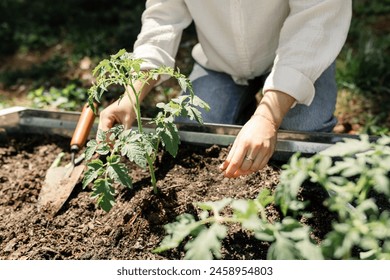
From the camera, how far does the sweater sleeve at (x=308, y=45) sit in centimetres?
166

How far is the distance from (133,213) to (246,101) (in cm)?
89

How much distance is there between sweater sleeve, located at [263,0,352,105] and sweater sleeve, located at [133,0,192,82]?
474 mm

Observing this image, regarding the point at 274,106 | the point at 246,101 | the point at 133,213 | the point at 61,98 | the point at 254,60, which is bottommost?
the point at 61,98

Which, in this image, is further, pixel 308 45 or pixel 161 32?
pixel 161 32

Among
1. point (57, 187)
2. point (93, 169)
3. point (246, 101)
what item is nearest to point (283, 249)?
point (93, 169)

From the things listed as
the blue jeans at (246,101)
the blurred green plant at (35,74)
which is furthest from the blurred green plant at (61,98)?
the blue jeans at (246,101)

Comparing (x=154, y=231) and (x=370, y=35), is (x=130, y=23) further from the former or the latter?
(x=154, y=231)

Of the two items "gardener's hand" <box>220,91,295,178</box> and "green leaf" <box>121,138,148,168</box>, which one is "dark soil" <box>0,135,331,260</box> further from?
"green leaf" <box>121,138,148,168</box>

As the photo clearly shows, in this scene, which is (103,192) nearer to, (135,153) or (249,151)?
(135,153)

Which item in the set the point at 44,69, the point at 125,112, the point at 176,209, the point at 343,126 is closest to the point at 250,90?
the point at 343,126

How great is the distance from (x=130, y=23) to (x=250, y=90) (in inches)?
61.4

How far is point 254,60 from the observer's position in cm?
203

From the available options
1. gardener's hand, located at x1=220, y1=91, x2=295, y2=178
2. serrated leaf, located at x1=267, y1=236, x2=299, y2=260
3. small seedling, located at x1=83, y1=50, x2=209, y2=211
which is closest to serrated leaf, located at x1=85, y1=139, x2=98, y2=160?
small seedling, located at x1=83, y1=50, x2=209, y2=211

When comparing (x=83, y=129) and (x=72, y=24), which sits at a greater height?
(x=83, y=129)
